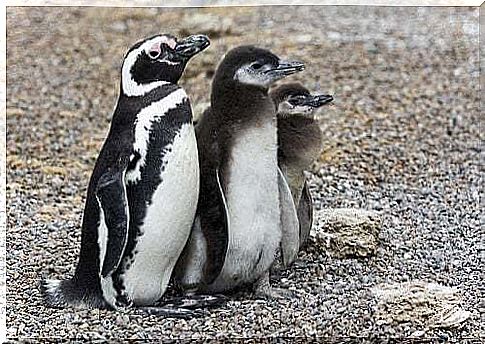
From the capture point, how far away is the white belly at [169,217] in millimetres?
1744

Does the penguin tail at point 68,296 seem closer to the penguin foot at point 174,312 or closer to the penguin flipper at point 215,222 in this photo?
the penguin foot at point 174,312

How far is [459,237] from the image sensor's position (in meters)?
2.35

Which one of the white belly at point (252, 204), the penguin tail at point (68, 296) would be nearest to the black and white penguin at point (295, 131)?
the white belly at point (252, 204)

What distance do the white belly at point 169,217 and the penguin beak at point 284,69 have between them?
0.16m

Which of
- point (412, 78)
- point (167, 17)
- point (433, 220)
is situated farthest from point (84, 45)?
point (433, 220)

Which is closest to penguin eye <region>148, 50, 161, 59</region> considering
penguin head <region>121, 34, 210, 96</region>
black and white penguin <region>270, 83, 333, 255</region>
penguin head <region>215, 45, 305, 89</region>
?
penguin head <region>121, 34, 210, 96</region>

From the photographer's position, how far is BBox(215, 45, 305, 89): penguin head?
5.87 feet

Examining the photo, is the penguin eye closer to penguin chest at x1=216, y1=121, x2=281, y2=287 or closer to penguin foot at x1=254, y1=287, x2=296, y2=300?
penguin chest at x1=216, y1=121, x2=281, y2=287

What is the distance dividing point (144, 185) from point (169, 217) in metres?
0.06

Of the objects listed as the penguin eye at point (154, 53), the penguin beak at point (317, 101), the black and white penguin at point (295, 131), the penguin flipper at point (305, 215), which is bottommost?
the penguin flipper at point (305, 215)

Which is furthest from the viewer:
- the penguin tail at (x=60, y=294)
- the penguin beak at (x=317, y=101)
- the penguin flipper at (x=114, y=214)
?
the penguin beak at (x=317, y=101)

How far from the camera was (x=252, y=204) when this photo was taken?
181 centimetres

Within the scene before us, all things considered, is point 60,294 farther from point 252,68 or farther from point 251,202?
point 252,68

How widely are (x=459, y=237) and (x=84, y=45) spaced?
1.87 m
